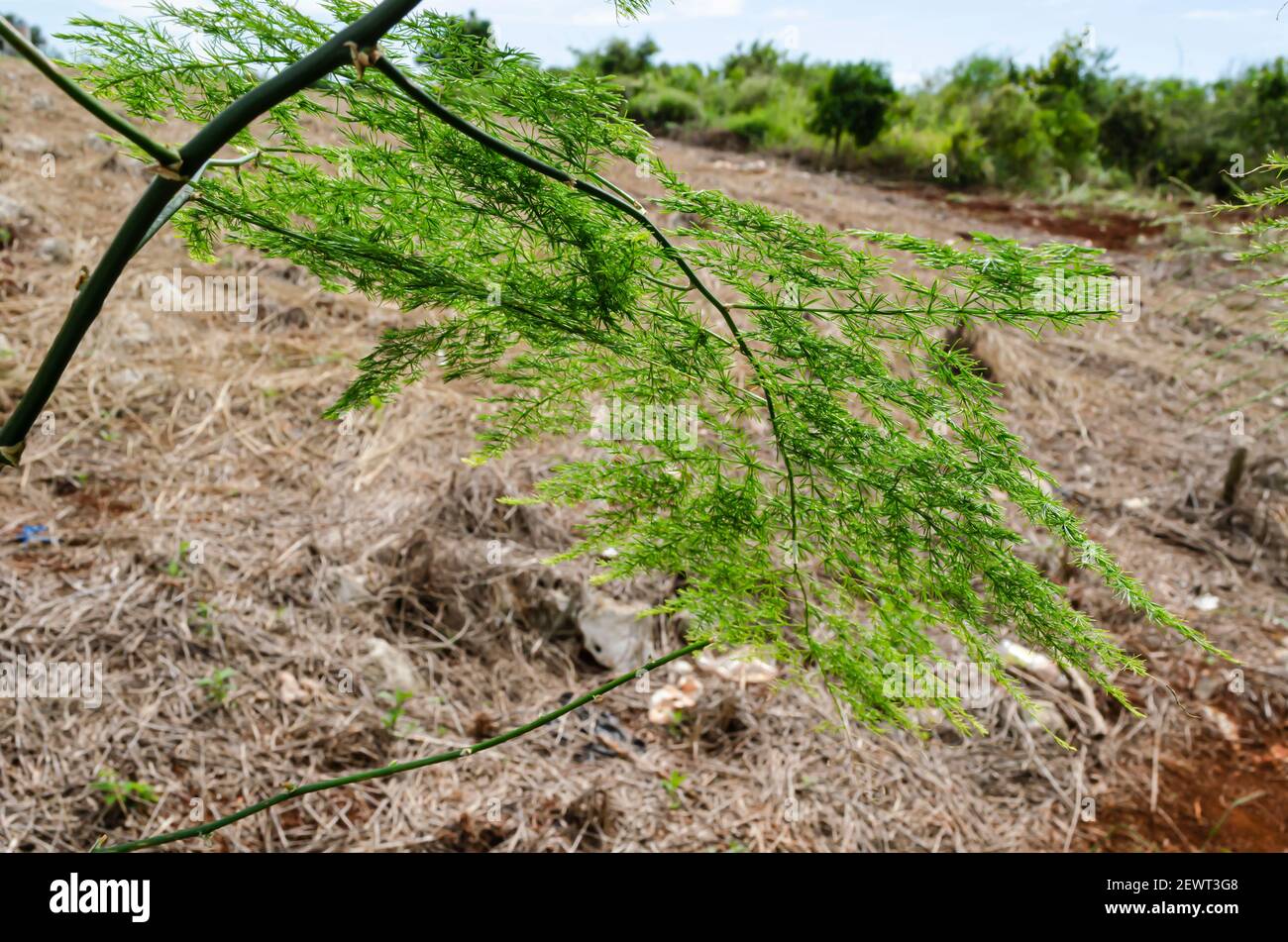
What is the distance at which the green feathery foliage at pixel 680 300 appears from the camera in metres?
0.95

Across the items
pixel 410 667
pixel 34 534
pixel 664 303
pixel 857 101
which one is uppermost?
pixel 857 101

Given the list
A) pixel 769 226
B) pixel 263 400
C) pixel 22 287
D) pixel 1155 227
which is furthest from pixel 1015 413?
pixel 1155 227

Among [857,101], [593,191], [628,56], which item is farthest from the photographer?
[628,56]

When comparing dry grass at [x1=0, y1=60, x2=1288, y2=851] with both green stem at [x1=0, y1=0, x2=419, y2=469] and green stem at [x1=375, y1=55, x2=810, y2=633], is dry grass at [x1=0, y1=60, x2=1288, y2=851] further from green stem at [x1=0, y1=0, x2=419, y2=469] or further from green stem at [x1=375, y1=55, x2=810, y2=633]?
green stem at [x1=0, y1=0, x2=419, y2=469]

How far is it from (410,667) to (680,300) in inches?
73.8

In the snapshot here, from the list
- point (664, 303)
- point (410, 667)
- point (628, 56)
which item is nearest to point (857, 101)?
point (628, 56)

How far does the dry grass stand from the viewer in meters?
2.27

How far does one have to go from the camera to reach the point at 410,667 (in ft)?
8.59

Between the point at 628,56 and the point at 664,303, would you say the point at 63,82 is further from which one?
the point at 628,56

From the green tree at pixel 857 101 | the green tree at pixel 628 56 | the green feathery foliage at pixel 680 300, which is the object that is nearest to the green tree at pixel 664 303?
Result: the green feathery foliage at pixel 680 300

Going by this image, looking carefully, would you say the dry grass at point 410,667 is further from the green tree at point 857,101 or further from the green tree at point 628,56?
the green tree at point 628,56

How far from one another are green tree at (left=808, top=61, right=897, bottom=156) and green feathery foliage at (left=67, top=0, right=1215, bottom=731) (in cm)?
1212

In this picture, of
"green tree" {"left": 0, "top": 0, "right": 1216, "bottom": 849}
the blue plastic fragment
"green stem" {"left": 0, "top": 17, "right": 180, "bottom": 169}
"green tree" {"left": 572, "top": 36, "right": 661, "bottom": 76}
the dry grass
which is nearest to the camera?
"green stem" {"left": 0, "top": 17, "right": 180, "bottom": 169}

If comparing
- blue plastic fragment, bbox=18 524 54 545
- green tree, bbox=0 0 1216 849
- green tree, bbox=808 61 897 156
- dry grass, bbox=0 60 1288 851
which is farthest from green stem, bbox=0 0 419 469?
green tree, bbox=808 61 897 156
